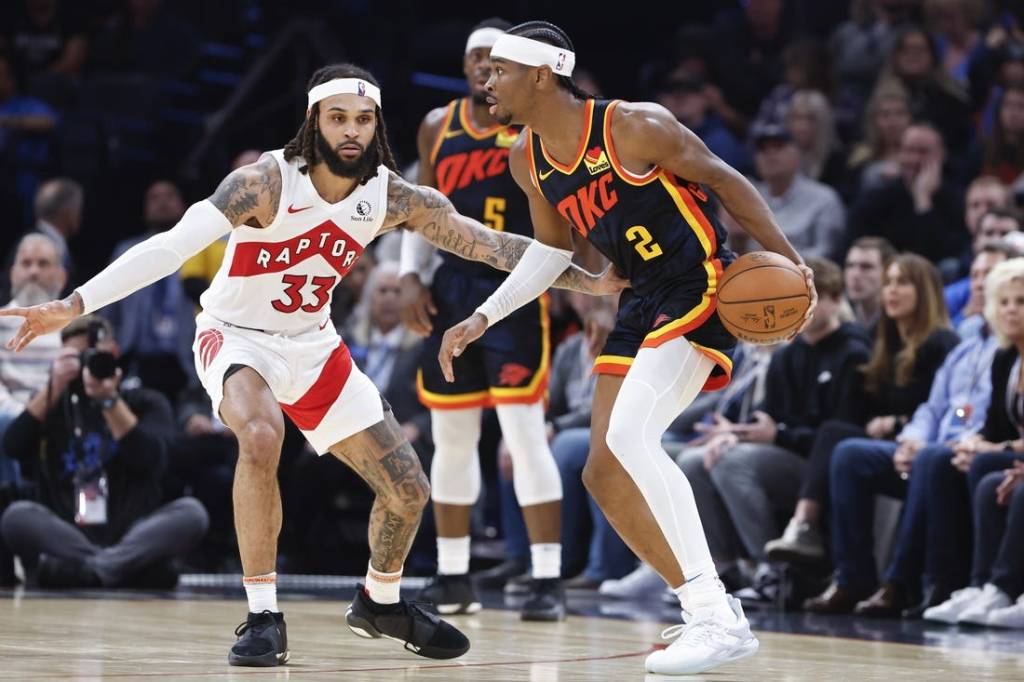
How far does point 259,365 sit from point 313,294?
30cm

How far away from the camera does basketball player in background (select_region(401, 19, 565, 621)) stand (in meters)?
6.79

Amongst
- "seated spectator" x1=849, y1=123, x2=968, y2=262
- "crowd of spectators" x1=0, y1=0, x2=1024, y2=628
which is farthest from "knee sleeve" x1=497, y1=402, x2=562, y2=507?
"seated spectator" x1=849, y1=123, x2=968, y2=262

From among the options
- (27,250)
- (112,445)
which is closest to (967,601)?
(112,445)

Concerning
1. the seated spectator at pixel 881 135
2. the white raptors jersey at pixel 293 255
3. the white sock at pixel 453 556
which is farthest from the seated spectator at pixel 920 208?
the white raptors jersey at pixel 293 255

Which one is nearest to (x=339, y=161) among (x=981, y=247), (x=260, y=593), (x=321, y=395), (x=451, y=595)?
(x=321, y=395)

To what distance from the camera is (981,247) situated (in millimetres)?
7828

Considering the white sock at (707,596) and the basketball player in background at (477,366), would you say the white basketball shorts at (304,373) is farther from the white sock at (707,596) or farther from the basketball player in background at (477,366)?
the basketball player in background at (477,366)

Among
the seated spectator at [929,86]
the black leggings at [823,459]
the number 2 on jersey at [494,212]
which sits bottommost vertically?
the black leggings at [823,459]

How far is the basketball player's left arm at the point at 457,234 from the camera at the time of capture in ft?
17.4

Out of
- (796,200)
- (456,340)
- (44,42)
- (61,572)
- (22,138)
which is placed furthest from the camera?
(44,42)

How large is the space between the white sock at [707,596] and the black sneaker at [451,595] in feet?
6.95

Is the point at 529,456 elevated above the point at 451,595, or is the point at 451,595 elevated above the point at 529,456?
the point at 529,456

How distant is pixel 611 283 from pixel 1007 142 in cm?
510

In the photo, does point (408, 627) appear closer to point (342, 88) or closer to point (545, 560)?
point (545, 560)
